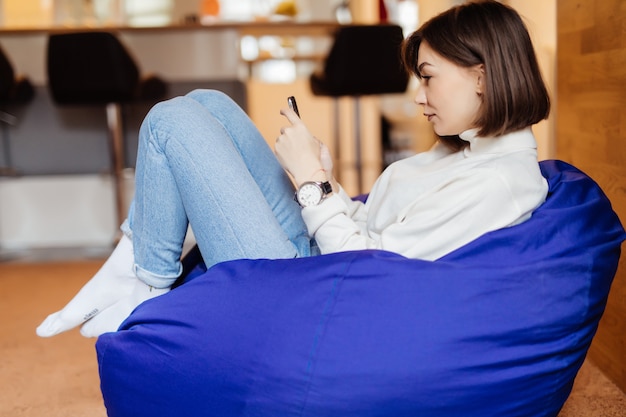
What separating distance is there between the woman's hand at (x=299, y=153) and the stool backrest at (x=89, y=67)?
2269mm

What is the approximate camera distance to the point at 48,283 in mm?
3178

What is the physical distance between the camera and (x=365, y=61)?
368cm

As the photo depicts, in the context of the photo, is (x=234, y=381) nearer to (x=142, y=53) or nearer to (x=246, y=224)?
(x=246, y=224)

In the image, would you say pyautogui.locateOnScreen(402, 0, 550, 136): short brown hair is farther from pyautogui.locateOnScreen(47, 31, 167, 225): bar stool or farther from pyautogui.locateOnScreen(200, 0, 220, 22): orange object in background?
pyautogui.locateOnScreen(200, 0, 220, 22): orange object in background

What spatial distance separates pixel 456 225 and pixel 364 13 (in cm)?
568

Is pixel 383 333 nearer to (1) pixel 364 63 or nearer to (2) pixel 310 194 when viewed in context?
(2) pixel 310 194

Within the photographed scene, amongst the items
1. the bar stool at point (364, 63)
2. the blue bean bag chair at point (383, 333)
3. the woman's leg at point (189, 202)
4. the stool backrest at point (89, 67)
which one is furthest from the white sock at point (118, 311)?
the bar stool at point (364, 63)

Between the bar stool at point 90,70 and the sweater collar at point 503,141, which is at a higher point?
the bar stool at point 90,70

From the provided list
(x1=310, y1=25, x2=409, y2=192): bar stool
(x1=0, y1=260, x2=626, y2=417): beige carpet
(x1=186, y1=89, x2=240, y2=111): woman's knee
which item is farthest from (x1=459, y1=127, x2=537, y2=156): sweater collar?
(x1=310, y1=25, x2=409, y2=192): bar stool

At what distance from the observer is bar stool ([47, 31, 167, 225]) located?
3486mm

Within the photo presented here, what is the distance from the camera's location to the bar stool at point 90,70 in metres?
3.49

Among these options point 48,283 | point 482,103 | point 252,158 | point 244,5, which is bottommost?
point 48,283

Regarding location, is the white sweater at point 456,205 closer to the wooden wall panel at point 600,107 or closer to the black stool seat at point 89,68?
the wooden wall panel at point 600,107

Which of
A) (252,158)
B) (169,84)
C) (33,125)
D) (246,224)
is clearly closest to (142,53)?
(169,84)
